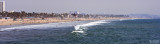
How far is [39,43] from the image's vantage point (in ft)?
88.7

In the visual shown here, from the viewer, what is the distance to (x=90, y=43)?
28375mm

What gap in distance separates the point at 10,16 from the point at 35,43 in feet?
399

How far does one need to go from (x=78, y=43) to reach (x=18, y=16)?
363ft

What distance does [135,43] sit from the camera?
28.6m

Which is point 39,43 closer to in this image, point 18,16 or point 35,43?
point 35,43

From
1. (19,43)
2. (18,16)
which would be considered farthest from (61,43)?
(18,16)

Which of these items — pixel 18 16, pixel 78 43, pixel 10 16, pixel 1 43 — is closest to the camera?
pixel 1 43

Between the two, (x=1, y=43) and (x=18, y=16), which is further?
(x=18, y=16)

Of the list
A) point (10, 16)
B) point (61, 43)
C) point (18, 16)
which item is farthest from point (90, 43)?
point (10, 16)

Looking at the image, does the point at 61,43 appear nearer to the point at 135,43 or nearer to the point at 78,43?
the point at 78,43

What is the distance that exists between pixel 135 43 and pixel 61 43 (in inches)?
306

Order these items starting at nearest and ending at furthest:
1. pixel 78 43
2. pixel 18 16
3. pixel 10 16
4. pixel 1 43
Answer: pixel 1 43 < pixel 78 43 < pixel 18 16 < pixel 10 16

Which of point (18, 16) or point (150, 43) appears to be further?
point (18, 16)

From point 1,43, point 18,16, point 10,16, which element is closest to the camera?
point 1,43
